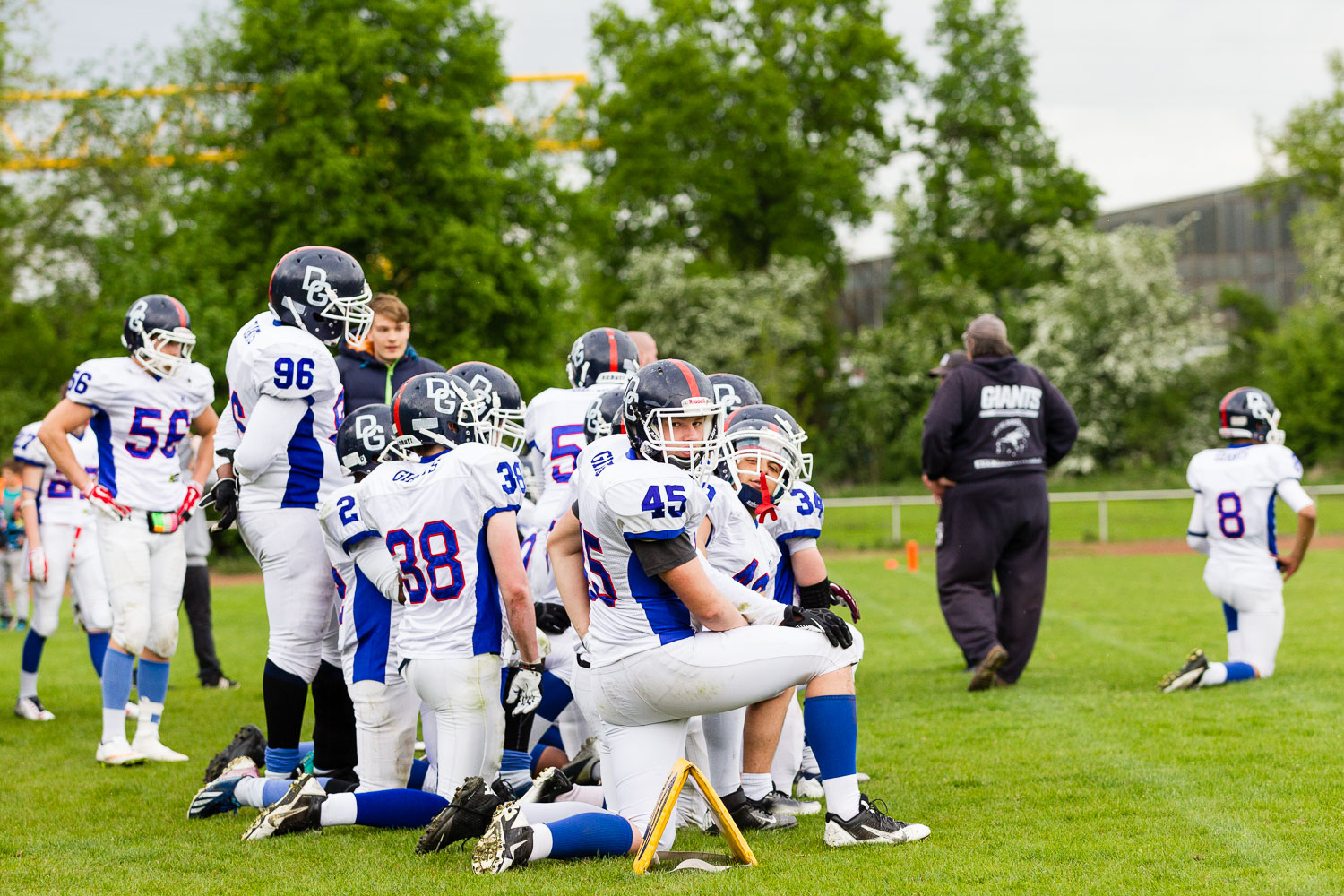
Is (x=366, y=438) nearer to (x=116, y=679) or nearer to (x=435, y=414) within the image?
(x=435, y=414)

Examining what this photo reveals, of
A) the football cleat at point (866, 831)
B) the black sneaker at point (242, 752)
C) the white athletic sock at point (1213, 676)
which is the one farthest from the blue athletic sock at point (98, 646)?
the white athletic sock at point (1213, 676)

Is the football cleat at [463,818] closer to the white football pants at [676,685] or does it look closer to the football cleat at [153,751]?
the white football pants at [676,685]

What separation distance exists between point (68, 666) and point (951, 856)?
9172 millimetres

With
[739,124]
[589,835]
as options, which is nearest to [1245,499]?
[589,835]

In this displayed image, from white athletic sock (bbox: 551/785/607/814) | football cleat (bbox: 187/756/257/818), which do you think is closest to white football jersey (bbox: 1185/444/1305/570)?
white athletic sock (bbox: 551/785/607/814)

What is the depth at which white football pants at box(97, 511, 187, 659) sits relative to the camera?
20.9ft

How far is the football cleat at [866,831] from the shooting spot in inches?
171

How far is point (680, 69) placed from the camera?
109 feet

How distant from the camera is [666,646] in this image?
13.8 ft

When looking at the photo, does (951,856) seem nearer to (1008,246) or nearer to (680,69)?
(680,69)

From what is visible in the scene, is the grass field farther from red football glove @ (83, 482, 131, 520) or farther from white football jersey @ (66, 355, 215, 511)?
white football jersey @ (66, 355, 215, 511)

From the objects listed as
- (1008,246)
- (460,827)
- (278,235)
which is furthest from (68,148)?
(460,827)

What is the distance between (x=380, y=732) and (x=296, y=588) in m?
0.80

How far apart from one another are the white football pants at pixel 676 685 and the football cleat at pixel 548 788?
503mm
